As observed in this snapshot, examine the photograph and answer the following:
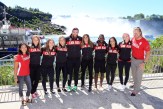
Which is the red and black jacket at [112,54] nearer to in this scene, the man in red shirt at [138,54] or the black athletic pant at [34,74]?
the man in red shirt at [138,54]

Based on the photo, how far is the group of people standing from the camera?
7.18 meters

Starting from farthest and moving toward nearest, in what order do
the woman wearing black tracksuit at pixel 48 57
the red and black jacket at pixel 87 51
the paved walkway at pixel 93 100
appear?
the red and black jacket at pixel 87 51 → the woman wearing black tracksuit at pixel 48 57 → the paved walkway at pixel 93 100

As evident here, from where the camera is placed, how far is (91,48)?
26.0 feet

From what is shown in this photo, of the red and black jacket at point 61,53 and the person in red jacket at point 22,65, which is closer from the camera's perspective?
the person in red jacket at point 22,65

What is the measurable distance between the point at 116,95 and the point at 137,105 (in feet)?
2.94

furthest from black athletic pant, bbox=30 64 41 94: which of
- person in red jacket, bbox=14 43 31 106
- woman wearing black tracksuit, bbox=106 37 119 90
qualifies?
woman wearing black tracksuit, bbox=106 37 119 90

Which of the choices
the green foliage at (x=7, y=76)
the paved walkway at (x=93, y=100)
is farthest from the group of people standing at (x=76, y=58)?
the green foliage at (x=7, y=76)

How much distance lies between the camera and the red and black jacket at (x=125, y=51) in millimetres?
7959

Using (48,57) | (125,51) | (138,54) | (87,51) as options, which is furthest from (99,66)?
(48,57)

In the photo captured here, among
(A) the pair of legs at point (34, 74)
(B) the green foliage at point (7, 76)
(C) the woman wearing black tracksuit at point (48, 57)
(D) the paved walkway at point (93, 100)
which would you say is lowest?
(D) the paved walkway at point (93, 100)

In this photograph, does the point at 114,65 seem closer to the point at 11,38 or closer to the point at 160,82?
the point at 160,82

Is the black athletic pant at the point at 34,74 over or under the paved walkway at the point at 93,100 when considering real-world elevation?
over

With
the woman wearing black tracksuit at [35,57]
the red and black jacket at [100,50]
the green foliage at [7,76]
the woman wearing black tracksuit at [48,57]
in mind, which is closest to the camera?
the woman wearing black tracksuit at [35,57]

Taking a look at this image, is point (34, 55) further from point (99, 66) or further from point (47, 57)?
point (99, 66)
